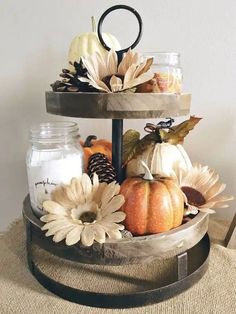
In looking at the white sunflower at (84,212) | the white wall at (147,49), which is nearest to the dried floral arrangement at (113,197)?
the white sunflower at (84,212)

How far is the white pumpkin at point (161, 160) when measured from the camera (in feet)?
1.50

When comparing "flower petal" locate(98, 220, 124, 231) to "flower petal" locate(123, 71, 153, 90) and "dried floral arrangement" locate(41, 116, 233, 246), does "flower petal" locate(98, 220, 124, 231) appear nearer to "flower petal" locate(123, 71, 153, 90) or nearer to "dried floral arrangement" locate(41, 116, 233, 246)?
"dried floral arrangement" locate(41, 116, 233, 246)

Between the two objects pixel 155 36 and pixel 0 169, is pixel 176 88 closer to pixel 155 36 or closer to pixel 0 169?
pixel 155 36

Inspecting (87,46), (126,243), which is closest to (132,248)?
(126,243)

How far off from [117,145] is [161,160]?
0.22 feet

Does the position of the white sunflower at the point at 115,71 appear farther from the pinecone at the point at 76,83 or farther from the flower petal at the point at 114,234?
the flower petal at the point at 114,234

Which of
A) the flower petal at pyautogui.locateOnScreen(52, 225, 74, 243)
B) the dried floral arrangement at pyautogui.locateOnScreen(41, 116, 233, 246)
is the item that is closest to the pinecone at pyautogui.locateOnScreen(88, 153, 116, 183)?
the dried floral arrangement at pyautogui.locateOnScreen(41, 116, 233, 246)

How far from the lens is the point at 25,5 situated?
24.2 inches

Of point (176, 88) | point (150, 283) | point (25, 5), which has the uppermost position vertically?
point (25, 5)

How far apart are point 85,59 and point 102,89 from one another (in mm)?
45

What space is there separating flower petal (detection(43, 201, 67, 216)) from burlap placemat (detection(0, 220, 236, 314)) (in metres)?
0.11

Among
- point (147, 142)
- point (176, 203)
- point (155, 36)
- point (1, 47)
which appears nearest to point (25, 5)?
point (1, 47)

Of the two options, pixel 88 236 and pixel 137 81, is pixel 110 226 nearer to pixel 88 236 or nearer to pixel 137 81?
Answer: pixel 88 236

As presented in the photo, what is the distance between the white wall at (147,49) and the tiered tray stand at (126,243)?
0.20m
